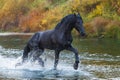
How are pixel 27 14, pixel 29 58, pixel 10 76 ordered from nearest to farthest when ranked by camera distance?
pixel 10 76
pixel 29 58
pixel 27 14

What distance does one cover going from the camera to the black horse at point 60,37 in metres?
18.4

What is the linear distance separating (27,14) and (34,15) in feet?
20.0

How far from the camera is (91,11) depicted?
6116cm

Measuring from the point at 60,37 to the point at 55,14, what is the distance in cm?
4858

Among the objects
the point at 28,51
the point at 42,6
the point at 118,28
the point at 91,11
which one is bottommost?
the point at 28,51

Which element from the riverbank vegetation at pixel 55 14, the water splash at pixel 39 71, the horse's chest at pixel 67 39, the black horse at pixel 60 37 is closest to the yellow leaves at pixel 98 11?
the riverbank vegetation at pixel 55 14

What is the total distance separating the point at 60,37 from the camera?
1889 centimetres

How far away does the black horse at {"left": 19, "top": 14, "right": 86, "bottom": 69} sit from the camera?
18422 mm

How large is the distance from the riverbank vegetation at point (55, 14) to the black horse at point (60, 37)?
26.9 metres

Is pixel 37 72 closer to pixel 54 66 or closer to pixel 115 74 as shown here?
pixel 54 66

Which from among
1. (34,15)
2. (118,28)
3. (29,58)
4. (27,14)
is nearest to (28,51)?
(29,58)

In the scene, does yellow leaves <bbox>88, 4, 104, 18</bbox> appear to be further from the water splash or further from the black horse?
the black horse

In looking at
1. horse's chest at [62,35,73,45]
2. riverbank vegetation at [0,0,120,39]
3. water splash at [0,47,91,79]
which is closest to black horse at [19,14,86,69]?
horse's chest at [62,35,73,45]

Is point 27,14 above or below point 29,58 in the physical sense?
above
